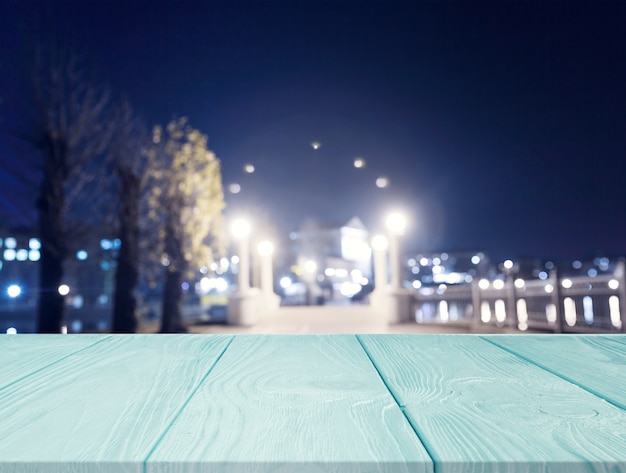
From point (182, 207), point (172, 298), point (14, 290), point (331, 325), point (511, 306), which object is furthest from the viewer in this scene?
point (14, 290)

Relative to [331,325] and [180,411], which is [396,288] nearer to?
[331,325]

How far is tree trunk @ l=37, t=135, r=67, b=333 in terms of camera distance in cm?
1160

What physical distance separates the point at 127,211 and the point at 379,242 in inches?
313

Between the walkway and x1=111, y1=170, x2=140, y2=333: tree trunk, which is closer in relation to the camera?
the walkway

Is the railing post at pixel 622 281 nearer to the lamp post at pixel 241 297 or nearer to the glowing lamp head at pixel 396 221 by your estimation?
the glowing lamp head at pixel 396 221

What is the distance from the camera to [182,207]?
15.1m

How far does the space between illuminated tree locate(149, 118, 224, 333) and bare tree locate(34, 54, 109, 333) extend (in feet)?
9.66

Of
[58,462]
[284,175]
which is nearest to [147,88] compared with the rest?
[284,175]

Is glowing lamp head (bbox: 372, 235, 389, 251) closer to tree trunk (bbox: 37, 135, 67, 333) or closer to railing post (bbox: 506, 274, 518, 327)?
railing post (bbox: 506, 274, 518, 327)

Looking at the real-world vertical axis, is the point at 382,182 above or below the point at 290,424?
above

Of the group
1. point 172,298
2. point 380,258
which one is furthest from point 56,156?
point 380,258

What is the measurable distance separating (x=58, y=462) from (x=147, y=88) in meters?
12.0

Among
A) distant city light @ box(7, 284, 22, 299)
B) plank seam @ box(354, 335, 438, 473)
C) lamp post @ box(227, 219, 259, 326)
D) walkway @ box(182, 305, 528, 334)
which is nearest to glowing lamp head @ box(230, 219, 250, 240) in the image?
lamp post @ box(227, 219, 259, 326)

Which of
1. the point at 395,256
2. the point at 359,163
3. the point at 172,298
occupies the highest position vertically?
the point at 359,163
